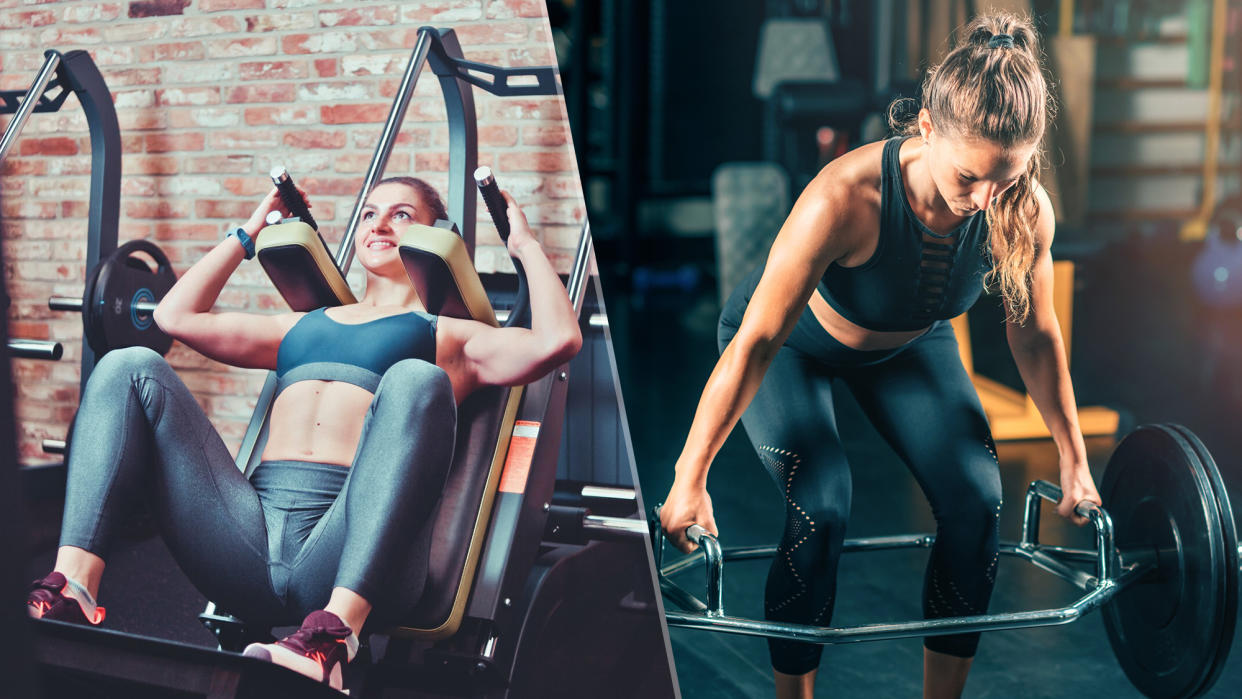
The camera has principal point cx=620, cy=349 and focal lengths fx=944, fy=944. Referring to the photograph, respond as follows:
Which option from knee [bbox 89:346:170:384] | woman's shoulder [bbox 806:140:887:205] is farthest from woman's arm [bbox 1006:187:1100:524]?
knee [bbox 89:346:170:384]

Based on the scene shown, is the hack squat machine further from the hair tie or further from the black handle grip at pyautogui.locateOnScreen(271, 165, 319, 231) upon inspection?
the hair tie

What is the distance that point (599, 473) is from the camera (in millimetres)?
1543

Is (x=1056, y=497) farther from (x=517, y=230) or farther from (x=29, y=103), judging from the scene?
(x=29, y=103)

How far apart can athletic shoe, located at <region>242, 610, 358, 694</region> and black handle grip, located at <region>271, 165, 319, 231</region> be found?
1.93 ft

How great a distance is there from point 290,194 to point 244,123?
0.49 ft

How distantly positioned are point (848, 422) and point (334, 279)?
3.06 metres

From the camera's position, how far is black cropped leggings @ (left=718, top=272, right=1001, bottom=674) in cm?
137

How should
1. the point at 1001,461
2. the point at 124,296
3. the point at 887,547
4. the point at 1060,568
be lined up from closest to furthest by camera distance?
the point at 124,296, the point at 1060,568, the point at 887,547, the point at 1001,461

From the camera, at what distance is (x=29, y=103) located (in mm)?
1531

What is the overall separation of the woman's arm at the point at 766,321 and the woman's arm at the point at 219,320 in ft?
2.03

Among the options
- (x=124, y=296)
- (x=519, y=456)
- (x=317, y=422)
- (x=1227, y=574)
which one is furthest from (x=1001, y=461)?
(x=124, y=296)

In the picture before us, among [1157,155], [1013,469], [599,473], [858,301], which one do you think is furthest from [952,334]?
[1157,155]

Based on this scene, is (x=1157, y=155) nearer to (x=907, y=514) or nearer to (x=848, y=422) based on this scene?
(x=848, y=422)

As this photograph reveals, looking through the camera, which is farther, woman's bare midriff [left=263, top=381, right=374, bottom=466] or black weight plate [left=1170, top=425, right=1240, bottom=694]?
black weight plate [left=1170, top=425, right=1240, bottom=694]
